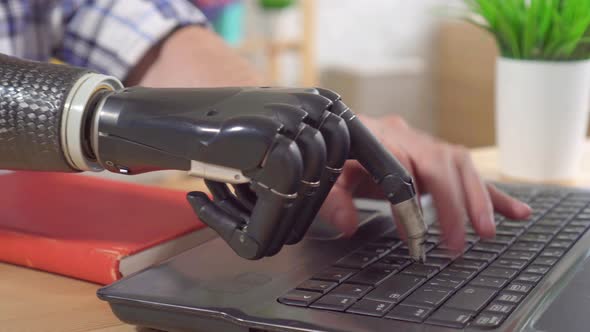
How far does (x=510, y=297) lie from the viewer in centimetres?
41

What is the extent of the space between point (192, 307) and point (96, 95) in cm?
15

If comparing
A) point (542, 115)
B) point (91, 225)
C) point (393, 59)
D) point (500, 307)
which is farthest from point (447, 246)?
point (393, 59)

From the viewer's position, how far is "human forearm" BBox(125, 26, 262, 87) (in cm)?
85

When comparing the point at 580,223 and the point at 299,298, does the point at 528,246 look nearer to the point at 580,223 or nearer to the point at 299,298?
the point at 580,223

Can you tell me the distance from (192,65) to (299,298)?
51 centimetres

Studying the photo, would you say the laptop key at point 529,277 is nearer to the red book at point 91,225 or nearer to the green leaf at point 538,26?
the red book at point 91,225

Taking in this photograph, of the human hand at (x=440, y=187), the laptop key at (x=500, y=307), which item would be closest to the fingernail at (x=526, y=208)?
the human hand at (x=440, y=187)

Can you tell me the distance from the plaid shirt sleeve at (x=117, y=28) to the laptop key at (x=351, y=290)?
0.57m

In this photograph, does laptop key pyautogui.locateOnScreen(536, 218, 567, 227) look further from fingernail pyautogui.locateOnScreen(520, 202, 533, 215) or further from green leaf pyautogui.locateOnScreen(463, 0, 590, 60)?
green leaf pyautogui.locateOnScreen(463, 0, 590, 60)

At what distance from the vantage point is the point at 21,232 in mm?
532

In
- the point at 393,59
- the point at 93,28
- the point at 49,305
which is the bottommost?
the point at 393,59

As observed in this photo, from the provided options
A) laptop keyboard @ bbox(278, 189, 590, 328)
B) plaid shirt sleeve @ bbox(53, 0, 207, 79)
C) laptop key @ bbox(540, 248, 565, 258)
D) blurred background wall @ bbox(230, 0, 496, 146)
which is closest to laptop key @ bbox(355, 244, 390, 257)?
laptop keyboard @ bbox(278, 189, 590, 328)

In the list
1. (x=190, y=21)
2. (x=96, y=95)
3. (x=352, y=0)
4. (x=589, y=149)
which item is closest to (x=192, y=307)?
(x=96, y=95)

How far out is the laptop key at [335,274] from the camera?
442mm
